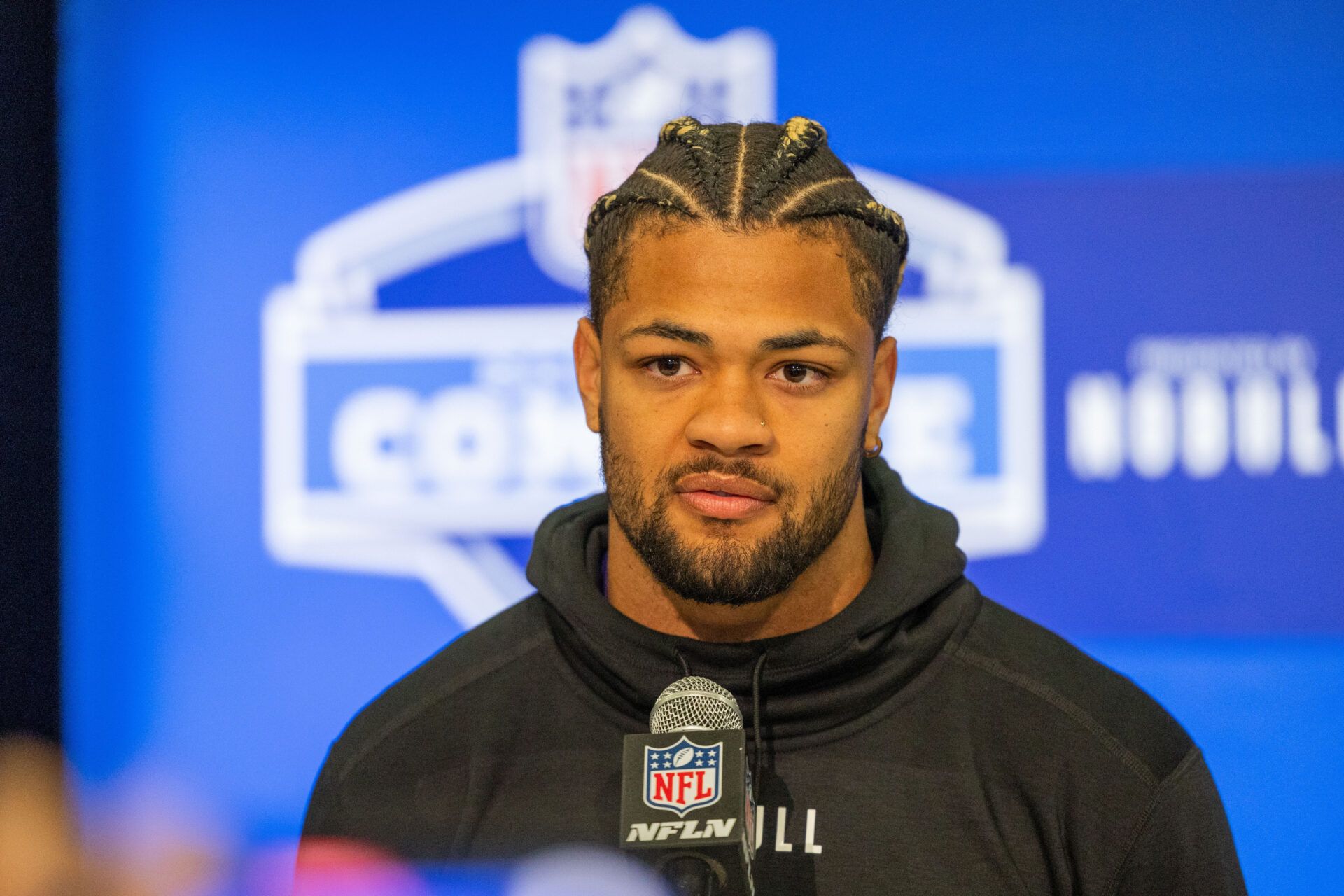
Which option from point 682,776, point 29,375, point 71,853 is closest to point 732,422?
point 682,776

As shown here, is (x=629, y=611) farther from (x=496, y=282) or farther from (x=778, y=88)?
(x=778, y=88)

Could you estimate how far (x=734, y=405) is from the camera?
1373mm

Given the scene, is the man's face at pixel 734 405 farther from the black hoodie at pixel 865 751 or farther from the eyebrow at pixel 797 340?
the black hoodie at pixel 865 751

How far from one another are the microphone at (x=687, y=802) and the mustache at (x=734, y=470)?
0.27 m

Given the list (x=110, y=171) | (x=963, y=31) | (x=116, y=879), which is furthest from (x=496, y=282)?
(x=116, y=879)

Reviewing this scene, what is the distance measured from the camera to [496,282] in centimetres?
282

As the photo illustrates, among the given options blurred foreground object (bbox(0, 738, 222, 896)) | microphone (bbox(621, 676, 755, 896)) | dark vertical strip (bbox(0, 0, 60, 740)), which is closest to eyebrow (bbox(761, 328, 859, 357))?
microphone (bbox(621, 676, 755, 896))

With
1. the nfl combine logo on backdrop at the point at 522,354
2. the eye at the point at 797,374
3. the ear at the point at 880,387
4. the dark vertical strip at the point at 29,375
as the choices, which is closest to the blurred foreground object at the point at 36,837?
the eye at the point at 797,374

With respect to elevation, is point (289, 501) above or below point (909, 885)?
above

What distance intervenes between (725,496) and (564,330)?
1454 millimetres

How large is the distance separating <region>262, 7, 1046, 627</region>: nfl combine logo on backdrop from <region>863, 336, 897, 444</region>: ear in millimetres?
1159

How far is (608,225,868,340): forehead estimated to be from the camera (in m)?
1.39

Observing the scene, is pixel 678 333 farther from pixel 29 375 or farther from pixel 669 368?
pixel 29 375

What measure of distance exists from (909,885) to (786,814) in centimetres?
15
